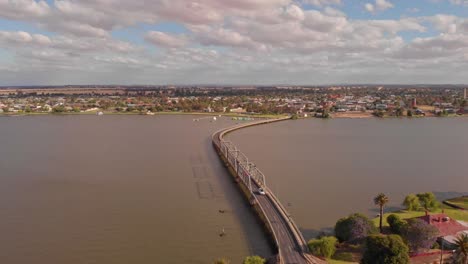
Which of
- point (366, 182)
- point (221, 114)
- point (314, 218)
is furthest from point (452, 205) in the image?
point (221, 114)

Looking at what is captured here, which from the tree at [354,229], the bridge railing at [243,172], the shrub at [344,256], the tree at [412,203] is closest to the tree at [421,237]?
the tree at [354,229]

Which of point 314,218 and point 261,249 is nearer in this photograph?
point 261,249

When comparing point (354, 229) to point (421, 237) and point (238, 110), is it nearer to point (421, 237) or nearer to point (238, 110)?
point (421, 237)

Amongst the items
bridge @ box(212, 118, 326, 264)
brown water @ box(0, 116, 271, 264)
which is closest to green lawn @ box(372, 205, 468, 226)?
bridge @ box(212, 118, 326, 264)

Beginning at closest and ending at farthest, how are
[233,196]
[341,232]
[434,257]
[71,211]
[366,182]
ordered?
[434,257] → [341,232] → [71,211] → [233,196] → [366,182]

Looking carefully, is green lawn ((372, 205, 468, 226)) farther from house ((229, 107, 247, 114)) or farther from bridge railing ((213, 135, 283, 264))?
house ((229, 107, 247, 114))

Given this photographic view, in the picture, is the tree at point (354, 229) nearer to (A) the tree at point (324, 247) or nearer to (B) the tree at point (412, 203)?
(A) the tree at point (324, 247)

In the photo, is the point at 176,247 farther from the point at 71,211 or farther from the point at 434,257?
the point at 434,257
